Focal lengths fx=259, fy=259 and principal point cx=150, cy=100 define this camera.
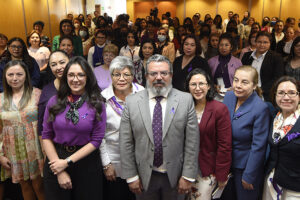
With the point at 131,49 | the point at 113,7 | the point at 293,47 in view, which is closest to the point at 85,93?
the point at 131,49

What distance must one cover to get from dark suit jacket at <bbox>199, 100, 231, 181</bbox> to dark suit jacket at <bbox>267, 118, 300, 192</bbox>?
38 centimetres

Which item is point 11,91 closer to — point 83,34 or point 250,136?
point 250,136

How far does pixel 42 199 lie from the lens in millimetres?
2695

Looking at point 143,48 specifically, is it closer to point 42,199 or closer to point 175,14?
point 42,199

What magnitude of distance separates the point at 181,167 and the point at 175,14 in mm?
14000

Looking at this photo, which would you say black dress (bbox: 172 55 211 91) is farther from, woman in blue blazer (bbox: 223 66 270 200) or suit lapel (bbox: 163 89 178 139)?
suit lapel (bbox: 163 89 178 139)

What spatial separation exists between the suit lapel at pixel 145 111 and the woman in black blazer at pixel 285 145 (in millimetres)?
1017

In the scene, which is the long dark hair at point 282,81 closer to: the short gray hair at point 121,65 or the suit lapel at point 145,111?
the suit lapel at point 145,111

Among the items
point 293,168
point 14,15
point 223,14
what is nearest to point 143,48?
point 293,168

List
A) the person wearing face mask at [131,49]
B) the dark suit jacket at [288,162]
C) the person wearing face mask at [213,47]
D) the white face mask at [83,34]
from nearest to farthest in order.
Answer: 1. the dark suit jacket at [288,162]
2. the person wearing face mask at [131,49]
3. the person wearing face mask at [213,47]
4. the white face mask at [83,34]

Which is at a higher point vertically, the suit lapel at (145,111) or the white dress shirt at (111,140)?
the suit lapel at (145,111)

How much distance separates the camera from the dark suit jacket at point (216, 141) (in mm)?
2225

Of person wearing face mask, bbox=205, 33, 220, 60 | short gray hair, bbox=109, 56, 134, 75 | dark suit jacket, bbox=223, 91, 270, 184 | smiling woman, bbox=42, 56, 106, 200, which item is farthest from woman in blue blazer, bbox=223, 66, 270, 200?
person wearing face mask, bbox=205, 33, 220, 60

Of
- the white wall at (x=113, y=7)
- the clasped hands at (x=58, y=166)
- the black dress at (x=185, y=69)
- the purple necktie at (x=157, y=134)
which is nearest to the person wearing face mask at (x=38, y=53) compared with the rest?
the black dress at (x=185, y=69)
